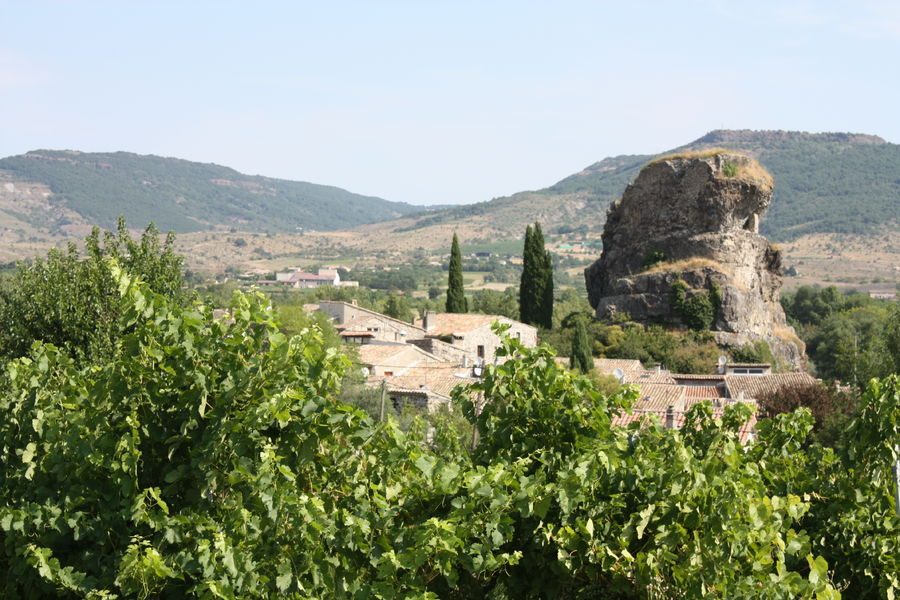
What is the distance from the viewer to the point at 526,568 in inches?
321

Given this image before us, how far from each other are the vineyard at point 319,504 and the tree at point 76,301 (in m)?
10.4

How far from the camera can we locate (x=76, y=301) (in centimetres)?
1914

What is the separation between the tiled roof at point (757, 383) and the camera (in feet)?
127

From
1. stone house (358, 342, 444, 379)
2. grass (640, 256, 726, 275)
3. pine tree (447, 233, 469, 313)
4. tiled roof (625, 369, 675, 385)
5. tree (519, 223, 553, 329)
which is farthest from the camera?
pine tree (447, 233, 469, 313)

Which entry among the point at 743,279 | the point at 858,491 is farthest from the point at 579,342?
the point at 858,491

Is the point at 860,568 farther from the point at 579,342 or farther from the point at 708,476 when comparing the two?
the point at 579,342

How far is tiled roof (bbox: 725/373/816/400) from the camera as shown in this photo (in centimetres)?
3872

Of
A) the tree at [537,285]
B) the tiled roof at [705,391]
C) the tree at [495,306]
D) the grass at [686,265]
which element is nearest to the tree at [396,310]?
the tree at [495,306]

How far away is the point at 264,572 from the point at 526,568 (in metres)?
1.97

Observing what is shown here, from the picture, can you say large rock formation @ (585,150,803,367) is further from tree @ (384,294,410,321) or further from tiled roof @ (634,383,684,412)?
tiled roof @ (634,383,684,412)

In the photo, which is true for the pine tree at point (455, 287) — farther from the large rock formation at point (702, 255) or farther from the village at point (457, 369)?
the large rock formation at point (702, 255)

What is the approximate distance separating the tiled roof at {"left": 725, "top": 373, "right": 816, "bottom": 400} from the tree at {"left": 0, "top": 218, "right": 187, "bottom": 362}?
77.7 ft

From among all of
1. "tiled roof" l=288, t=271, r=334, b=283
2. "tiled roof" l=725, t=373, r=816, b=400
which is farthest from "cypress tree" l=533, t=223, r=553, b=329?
"tiled roof" l=288, t=271, r=334, b=283

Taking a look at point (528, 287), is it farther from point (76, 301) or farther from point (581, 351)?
point (76, 301)
